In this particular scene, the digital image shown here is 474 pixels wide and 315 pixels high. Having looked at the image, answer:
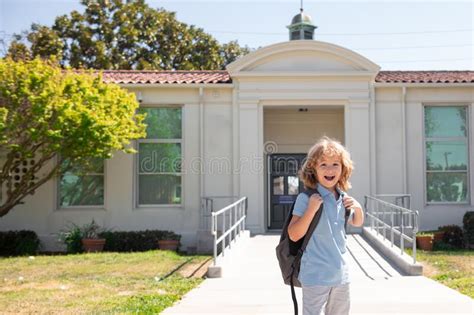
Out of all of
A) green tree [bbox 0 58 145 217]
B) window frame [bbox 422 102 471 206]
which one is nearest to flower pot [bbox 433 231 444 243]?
window frame [bbox 422 102 471 206]

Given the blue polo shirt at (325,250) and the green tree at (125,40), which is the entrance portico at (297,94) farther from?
the green tree at (125,40)

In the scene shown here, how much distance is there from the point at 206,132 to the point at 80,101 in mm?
3515

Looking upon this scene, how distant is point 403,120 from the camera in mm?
15398

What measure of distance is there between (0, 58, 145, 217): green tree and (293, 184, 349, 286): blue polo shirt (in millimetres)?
9932

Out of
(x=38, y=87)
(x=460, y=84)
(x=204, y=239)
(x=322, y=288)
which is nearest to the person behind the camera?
(x=322, y=288)

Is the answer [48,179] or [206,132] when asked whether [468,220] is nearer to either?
[206,132]

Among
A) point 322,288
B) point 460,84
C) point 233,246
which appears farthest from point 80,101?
point 322,288

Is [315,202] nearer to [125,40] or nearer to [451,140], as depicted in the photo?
[451,140]

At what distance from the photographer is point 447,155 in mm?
15641

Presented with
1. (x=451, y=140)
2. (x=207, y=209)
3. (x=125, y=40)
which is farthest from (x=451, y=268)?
(x=125, y=40)

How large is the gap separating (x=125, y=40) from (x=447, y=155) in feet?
60.1

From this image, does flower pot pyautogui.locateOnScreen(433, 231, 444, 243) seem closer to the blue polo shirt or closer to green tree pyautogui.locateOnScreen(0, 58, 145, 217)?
green tree pyautogui.locateOnScreen(0, 58, 145, 217)

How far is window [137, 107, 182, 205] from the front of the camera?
51.5 feet

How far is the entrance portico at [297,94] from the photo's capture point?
15.1m
